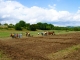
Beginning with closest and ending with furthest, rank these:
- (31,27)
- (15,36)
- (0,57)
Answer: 1. (0,57)
2. (15,36)
3. (31,27)

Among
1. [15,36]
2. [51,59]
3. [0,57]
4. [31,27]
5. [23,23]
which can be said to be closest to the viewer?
[0,57]

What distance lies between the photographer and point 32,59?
13.3 m

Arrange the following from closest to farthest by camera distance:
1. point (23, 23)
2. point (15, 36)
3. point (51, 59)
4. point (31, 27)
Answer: point (51, 59) < point (15, 36) < point (31, 27) < point (23, 23)

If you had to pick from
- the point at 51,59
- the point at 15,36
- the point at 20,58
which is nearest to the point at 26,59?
the point at 20,58

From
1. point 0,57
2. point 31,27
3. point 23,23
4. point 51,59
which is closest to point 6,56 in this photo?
point 0,57

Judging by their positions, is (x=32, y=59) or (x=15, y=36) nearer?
(x=32, y=59)

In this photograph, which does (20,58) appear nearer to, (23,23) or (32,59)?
(32,59)

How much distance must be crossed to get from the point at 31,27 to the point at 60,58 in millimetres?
73342

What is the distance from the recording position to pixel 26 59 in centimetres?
1308

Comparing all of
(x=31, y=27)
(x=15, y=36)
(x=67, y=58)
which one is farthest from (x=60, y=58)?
(x=31, y=27)

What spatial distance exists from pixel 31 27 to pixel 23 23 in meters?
31.3

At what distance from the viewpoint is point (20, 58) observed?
1313 centimetres

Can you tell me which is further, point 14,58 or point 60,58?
point 60,58

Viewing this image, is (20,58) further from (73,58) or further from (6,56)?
(73,58)
